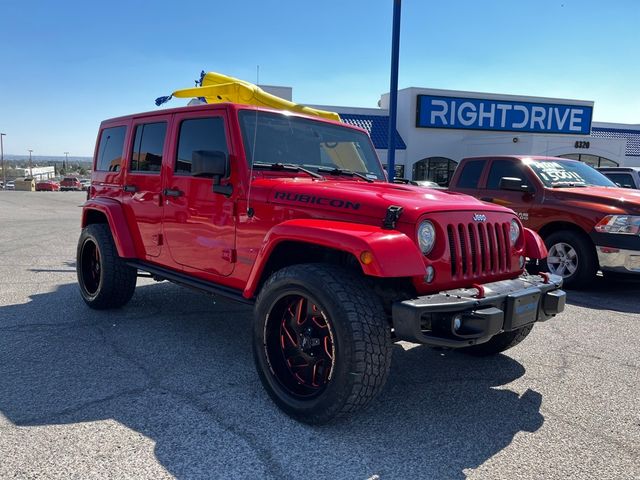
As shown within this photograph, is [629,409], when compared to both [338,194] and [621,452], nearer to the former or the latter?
[621,452]

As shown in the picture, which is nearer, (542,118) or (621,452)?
(621,452)

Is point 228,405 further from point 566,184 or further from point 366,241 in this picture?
point 566,184

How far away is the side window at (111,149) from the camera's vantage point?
17.5 feet

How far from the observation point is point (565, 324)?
17.1 feet

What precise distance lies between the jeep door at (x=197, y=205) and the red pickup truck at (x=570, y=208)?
401cm

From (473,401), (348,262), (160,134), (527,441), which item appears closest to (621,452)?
(527,441)

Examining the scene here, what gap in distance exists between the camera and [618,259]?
631 cm

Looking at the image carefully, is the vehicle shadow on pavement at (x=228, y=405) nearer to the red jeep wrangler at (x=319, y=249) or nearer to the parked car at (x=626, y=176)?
the red jeep wrangler at (x=319, y=249)

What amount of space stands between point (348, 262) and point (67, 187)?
5937cm

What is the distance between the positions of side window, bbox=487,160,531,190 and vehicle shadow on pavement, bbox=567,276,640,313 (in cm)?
178

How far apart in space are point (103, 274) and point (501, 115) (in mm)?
22774

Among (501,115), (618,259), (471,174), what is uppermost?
(501,115)

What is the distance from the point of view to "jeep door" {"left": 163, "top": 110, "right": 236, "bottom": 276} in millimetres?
3857

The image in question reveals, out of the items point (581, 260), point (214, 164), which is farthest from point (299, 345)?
point (581, 260)
